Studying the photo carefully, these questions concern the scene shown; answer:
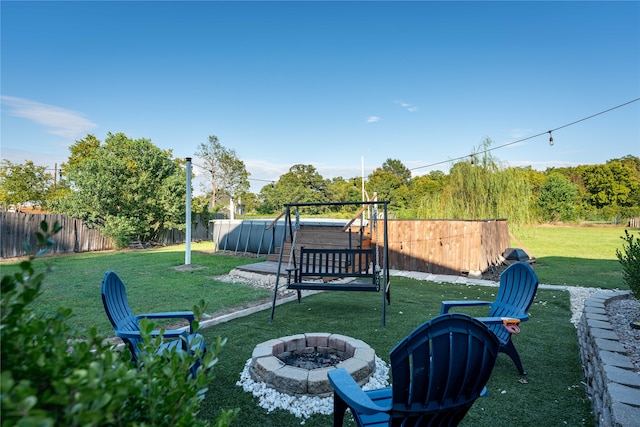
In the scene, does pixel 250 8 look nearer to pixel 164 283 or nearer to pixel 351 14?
pixel 351 14

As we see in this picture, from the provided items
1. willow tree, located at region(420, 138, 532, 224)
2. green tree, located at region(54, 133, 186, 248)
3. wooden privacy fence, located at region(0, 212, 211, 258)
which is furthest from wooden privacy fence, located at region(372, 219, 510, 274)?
green tree, located at region(54, 133, 186, 248)

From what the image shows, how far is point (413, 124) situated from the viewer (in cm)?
2217

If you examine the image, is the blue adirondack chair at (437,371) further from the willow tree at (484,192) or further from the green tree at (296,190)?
the green tree at (296,190)

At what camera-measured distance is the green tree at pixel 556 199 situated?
111ft

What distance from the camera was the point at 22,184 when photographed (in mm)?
19281

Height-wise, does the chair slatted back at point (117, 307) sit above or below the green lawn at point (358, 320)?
above

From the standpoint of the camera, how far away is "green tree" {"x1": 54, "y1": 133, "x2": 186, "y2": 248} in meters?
15.1

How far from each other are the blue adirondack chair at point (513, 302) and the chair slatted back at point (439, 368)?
1.48 meters

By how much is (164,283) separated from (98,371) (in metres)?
7.44

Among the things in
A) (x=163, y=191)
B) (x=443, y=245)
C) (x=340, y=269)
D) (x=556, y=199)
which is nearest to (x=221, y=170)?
(x=163, y=191)

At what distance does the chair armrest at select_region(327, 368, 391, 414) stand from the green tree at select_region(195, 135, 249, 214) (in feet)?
104

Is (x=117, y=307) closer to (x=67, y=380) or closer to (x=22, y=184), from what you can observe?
(x=67, y=380)

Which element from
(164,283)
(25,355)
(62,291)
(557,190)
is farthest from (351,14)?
(557,190)

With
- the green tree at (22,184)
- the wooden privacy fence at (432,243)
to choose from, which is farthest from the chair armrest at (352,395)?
the green tree at (22,184)
